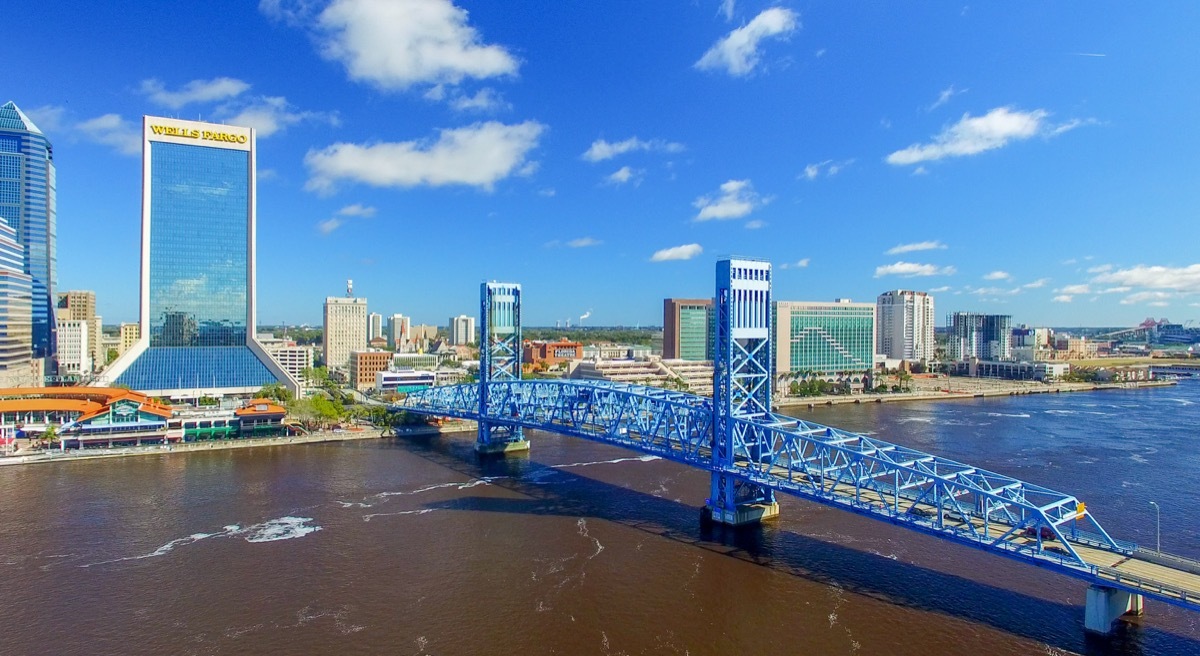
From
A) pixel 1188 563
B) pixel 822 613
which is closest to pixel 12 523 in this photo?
pixel 822 613

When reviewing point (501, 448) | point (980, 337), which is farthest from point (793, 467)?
point (980, 337)

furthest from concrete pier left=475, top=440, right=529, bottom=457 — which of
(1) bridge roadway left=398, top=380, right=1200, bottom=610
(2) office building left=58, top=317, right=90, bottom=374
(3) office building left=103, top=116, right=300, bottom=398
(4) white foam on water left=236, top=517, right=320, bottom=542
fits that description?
(2) office building left=58, top=317, right=90, bottom=374

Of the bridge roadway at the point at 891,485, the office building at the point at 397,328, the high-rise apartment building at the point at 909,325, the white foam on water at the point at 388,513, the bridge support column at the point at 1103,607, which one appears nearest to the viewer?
the bridge support column at the point at 1103,607

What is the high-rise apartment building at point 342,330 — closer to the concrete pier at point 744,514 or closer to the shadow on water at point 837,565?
the shadow on water at point 837,565

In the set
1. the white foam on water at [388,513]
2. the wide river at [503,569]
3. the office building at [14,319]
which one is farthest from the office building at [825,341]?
the office building at [14,319]

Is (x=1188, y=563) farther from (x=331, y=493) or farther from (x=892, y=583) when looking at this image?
(x=331, y=493)
